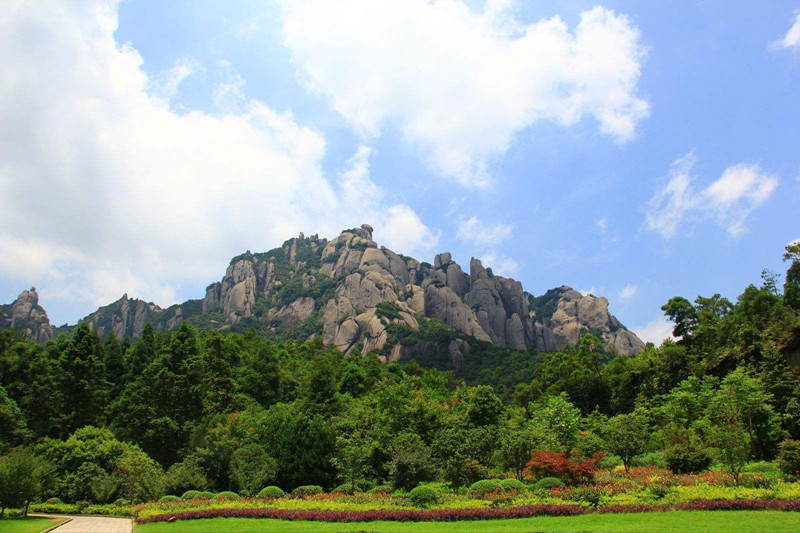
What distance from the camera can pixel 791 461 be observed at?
19.5 metres

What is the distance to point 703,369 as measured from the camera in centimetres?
4209

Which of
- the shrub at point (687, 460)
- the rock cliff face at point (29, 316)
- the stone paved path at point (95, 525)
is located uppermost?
the rock cliff face at point (29, 316)

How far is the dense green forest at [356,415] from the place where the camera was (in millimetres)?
27594

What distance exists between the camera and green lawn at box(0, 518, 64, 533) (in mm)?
18842

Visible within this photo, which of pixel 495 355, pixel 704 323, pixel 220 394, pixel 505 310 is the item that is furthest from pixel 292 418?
pixel 505 310

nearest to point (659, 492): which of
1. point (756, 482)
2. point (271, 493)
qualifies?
point (756, 482)

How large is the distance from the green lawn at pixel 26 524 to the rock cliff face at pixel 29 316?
10261cm

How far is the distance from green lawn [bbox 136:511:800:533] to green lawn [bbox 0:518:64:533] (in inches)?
153

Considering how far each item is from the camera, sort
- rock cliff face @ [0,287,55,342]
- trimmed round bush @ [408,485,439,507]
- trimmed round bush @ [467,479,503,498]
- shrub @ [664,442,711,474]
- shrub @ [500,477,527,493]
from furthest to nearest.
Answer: rock cliff face @ [0,287,55,342] → shrub @ [664,442,711,474] → trimmed round bush @ [467,479,503,498] → shrub @ [500,477,527,493] → trimmed round bush @ [408,485,439,507]

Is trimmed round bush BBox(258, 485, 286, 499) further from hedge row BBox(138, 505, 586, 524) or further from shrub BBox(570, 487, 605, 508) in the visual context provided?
shrub BBox(570, 487, 605, 508)

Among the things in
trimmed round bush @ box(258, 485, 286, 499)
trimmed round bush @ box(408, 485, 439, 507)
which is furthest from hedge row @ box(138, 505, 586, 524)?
trimmed round bush @ box(258, 485, 286, 499)

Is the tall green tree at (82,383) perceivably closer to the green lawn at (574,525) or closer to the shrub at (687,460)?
the green lawn at (574,525)

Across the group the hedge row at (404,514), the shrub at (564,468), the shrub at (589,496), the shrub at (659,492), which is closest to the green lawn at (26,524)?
the hedge row at (404,514)

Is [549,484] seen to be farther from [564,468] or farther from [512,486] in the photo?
[512,486]
